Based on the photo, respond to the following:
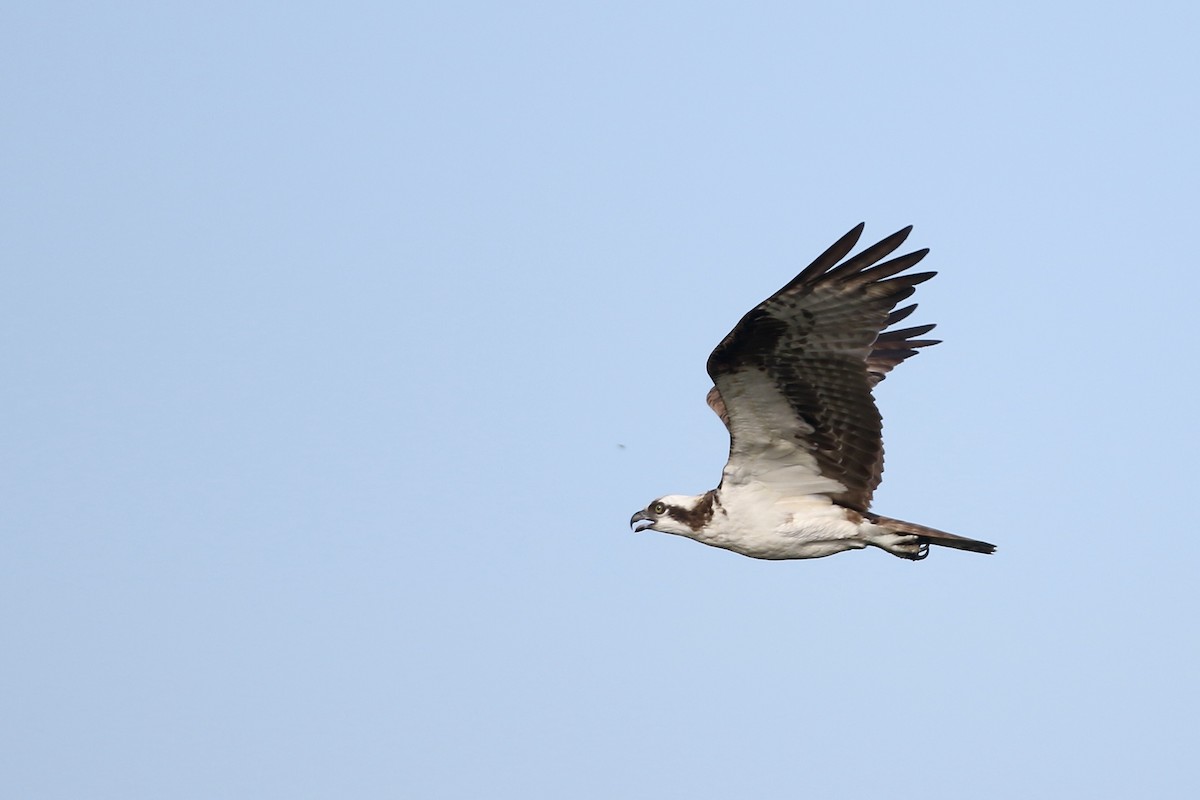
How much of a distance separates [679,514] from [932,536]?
6.68 feet

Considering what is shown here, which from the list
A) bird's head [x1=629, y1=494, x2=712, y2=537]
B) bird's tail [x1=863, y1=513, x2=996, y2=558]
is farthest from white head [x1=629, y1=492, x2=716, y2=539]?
bird's tail [x1=863, y1=513, x2=996, y2=558]

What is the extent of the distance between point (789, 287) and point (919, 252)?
3.22 feet

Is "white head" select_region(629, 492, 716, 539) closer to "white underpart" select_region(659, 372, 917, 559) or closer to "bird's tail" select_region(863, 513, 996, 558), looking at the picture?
"white underpart" select_region(659, 372, 917, 559)

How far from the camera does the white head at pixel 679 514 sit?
12641 millimetres

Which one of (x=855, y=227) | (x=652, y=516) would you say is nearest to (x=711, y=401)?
(x=652, y=516)

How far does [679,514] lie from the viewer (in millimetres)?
12734

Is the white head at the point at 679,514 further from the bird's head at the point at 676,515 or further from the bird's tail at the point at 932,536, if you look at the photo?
the bird's tail at the point at 932,536

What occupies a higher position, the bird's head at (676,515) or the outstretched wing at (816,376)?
the outstretched wing at (816,376)

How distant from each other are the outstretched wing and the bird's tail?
22 centimetres

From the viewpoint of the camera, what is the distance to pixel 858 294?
1127 centimetres

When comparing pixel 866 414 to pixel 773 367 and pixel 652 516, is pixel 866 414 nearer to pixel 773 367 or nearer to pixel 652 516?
pixel 773 367

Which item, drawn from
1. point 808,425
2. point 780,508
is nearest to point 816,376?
point 808,425

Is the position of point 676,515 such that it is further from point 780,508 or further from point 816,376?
point 816,376

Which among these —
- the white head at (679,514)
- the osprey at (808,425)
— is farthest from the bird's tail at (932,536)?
the white head at (679,514)
